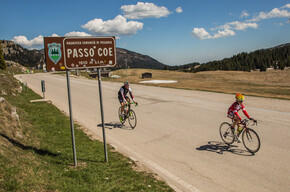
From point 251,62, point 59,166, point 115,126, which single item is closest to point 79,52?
point 59,166

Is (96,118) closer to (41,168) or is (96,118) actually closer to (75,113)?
(75,113)

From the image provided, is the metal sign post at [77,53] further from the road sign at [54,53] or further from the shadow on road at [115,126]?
the shadow on road at [115,126]

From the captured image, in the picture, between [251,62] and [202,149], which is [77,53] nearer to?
[202,149]

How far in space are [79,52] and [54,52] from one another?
0.64 meters

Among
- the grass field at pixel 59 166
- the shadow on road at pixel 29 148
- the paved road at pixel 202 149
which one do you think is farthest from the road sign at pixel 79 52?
the paved road at pixel 202 149

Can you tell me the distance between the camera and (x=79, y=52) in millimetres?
5746

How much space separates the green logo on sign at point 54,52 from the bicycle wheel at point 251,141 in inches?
250

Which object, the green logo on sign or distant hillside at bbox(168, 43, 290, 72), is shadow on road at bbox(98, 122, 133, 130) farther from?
distant hillside at bbox(168, 43, 290, 72)

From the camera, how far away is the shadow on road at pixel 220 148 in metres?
7.58

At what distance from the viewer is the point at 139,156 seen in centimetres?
743

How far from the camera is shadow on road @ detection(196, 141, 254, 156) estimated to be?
24.9 feet

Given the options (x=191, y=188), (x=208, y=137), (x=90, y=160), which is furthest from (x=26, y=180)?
(x=208, y=137)

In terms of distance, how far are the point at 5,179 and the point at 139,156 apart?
161 inches

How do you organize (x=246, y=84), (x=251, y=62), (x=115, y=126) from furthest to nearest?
(x=251, y=62)
(x=246, y=84)
(x=115, y=126)
